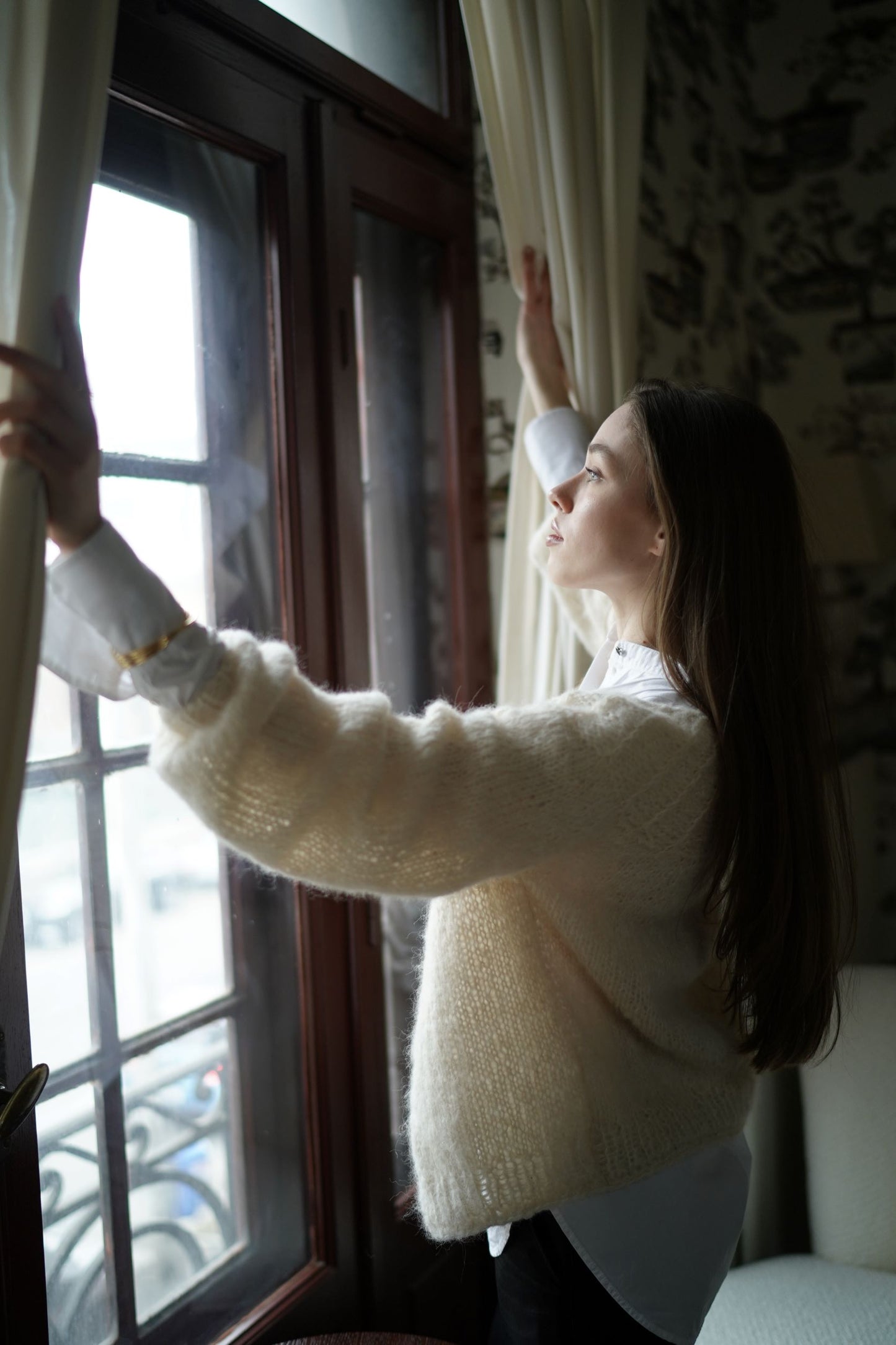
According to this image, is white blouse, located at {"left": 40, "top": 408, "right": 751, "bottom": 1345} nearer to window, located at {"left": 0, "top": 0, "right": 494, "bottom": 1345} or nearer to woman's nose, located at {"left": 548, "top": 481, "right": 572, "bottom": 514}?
woman's nose, located at {"left": 548, "top": 481, "right": 572, "bottom": 514}

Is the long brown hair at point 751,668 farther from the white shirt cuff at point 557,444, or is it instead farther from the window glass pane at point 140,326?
the window glass pane at point 140,326

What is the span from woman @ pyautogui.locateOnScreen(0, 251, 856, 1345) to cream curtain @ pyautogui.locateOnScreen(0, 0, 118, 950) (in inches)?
1.1

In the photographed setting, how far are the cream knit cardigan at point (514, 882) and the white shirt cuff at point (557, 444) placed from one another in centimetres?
64

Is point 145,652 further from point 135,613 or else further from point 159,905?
point 159,905

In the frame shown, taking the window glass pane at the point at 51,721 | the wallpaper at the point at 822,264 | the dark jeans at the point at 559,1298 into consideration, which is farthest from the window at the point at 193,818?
the wallpaper at the point at 822,264

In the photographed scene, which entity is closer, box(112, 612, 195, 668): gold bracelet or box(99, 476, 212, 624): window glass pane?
box(112, 612, 195, 668): gold bracelet

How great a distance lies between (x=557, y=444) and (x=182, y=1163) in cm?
113

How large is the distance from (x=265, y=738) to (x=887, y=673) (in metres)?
2.18

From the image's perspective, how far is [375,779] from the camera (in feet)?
2.66

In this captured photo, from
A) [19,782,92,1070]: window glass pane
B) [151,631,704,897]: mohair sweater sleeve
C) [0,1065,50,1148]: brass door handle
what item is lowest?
[0,1065,50,1148]: brass door handle

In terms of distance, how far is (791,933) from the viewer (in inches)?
45.4

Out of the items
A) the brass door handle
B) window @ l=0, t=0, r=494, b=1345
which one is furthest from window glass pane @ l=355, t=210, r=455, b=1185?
the brass door handle

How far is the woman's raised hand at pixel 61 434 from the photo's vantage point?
790 millimetres

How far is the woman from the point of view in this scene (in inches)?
33.6
